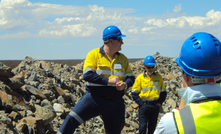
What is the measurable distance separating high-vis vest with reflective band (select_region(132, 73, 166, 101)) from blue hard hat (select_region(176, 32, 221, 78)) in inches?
155

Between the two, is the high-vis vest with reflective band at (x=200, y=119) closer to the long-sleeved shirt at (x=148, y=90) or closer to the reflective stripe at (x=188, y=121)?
the reflective stripe at (x=188, y=121)

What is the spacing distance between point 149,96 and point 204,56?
403 centimetres

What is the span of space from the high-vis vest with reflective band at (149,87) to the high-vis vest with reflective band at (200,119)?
4.08 metres

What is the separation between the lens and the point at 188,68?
165 cm

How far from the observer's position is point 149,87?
559 centimetres

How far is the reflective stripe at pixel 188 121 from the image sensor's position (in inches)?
54.9

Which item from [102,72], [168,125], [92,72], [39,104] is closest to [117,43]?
[102,72]

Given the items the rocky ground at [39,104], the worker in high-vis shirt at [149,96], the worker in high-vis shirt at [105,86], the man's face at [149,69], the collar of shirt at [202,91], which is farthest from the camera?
the man's face at [149,69]

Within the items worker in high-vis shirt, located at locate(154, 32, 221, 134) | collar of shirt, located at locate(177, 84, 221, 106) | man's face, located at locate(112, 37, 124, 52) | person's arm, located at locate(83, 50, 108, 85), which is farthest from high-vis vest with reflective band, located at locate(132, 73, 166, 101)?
collar of shirt, located at locate(177, 84, 221, 106)

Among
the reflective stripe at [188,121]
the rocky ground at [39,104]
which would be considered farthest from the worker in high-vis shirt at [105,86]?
the reflective stripe at [188,121]

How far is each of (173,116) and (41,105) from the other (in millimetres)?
5463

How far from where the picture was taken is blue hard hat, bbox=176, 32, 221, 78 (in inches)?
61.8

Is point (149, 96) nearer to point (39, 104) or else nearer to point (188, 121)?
point (39, 104)

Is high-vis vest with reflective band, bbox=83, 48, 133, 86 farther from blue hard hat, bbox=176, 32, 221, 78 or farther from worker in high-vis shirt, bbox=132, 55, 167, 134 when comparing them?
blue hard hat, bbox=176, 32, 221, 78
